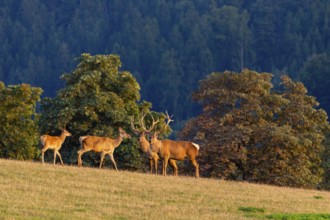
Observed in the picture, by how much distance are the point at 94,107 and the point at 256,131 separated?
8177 millimetres

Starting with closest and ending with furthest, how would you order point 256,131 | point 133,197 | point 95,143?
point 133,197 → point 95,143 → point 256,131

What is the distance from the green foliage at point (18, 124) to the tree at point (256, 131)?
8119mm

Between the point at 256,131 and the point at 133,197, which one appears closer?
the point at 133,197

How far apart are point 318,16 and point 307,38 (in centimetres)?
678

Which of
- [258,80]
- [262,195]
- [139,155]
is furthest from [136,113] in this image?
[262,195]

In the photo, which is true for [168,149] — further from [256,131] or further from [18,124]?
[18,124]

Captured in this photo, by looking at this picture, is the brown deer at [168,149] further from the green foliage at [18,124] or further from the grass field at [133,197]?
the green foliage at [18,124]

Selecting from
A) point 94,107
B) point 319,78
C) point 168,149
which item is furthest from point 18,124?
point 319,78

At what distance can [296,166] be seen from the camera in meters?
45.8

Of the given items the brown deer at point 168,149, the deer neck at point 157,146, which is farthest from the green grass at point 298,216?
the deer neck at point 157,146

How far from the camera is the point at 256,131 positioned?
4594 cm

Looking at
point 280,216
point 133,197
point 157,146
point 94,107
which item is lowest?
point 280,216

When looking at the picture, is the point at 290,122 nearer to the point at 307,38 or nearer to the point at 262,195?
the point at 262,195

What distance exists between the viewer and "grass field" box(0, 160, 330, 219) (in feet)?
82.9
